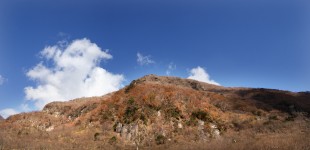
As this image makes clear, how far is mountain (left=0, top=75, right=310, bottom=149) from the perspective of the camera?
3177 centimetres

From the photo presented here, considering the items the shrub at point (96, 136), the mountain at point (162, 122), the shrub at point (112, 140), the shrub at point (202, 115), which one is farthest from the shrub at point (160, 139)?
the shrub at point (96, 136)

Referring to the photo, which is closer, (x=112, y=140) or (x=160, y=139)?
(x=112, y=140)

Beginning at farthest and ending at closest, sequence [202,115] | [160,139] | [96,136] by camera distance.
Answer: [202,115]
[96,136]
[160,139]

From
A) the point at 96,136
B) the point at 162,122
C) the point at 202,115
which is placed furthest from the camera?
the point at 202,115

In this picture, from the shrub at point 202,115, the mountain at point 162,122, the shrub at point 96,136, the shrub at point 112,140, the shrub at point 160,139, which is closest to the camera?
the mountain at point 162,122

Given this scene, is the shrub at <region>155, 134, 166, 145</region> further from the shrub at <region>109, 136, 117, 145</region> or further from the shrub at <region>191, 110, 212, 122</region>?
the shrub at <region>191, 110, 212, 122</region>

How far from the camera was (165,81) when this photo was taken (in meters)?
58.3

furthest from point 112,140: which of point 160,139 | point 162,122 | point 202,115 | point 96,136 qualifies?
point 202,115

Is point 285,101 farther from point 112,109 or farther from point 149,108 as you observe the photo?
point 112,109

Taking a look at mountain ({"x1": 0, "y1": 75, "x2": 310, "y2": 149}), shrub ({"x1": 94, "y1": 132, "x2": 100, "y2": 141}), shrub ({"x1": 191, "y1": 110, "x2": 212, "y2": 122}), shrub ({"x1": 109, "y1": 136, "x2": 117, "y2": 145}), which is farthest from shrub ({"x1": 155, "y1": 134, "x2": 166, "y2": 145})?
shrub ({"x1": 94, "y1": 132, "x2": 100, "y2": 141})

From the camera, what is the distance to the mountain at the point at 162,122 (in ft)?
104

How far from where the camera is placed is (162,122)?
124 feet

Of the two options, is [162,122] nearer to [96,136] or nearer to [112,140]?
[112,140]

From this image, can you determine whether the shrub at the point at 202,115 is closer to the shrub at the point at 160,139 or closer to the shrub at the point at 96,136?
the shrub at the point at 160,139
